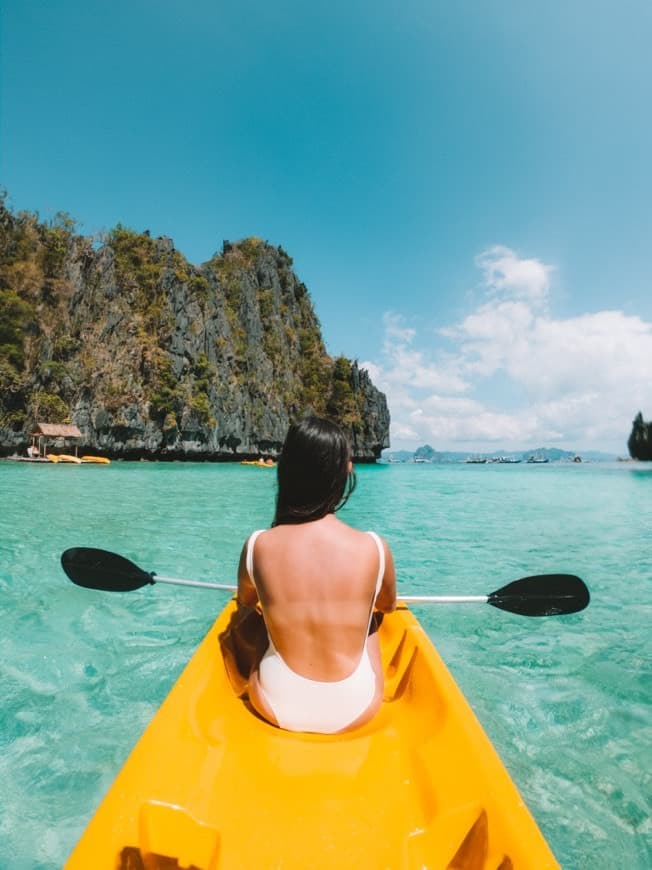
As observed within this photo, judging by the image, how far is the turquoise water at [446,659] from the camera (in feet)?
6.77

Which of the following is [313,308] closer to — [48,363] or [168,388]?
[168,388]

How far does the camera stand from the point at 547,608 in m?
2.82

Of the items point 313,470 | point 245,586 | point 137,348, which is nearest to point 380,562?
point 313,470

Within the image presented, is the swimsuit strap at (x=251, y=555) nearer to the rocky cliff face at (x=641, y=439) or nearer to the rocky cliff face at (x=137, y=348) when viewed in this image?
the rocky cliff face at (x=137, y=348)

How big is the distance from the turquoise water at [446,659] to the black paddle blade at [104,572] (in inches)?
31.1

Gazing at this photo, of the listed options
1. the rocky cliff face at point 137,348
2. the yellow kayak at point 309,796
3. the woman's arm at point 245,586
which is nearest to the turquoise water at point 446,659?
the yellow kayak at point 309,796

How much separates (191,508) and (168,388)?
32.4 meters

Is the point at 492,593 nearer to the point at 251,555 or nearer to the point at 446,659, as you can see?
the point at 446,659

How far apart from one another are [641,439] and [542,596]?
99591 millimetres

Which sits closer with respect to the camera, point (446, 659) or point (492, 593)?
point (492, 593)

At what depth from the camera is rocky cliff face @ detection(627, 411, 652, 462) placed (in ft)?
268

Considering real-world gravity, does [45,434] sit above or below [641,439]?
below

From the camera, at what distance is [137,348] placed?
4184 cm

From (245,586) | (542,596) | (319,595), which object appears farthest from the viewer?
(542,596)
